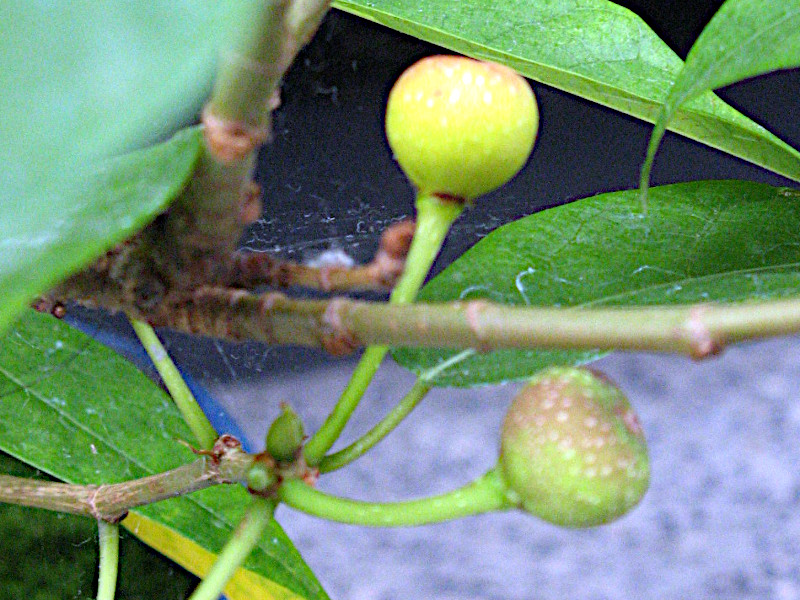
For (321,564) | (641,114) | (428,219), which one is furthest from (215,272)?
(321,564)

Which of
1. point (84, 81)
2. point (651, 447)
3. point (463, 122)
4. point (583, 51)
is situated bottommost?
point (84, 81)

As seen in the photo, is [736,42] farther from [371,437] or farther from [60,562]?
[60,562]

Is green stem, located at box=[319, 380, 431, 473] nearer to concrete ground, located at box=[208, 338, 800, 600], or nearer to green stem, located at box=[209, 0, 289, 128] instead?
green stem, located at box=[209, 0, 289, 128]

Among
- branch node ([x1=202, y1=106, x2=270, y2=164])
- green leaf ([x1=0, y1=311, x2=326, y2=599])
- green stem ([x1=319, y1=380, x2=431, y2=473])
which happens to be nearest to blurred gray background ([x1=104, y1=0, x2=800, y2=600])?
green leaf ([x1=0, y1=311, x2=326, y2=599])

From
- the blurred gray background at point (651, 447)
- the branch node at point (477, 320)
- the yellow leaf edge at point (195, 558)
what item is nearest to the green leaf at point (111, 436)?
the yellow leaf edge at point (195, 558)

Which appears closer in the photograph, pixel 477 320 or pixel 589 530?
pixel 477 320

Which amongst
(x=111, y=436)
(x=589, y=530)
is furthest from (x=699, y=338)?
(x=589, y=530)
